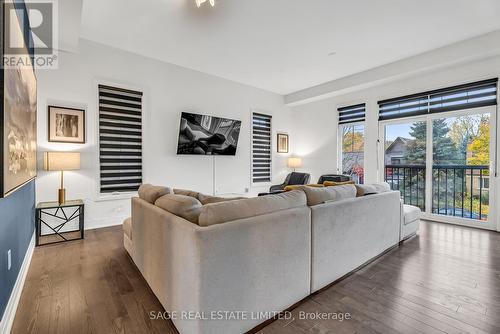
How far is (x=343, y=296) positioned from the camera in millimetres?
1902

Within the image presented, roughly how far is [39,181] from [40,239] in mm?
801

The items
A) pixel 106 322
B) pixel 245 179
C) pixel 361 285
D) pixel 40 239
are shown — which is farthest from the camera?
pixel 245 179

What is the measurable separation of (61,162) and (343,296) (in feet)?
11.9

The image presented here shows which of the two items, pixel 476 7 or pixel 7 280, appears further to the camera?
pixel 476 7

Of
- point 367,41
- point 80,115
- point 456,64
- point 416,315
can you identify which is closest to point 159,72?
point 80,115

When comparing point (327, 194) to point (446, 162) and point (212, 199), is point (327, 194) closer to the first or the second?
point (212, 199)

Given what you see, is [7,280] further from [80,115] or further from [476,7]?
[476,7]

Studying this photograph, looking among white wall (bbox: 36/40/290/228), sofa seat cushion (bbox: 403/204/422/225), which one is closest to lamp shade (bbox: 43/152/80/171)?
white wall (bbox: 36/40/290/228)

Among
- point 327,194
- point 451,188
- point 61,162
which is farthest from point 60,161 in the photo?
point 451,188

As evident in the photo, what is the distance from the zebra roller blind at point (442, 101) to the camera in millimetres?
3746

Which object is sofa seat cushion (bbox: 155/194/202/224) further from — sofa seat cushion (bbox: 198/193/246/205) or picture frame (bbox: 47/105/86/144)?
picture frame (bbox: 47/105/86/144)

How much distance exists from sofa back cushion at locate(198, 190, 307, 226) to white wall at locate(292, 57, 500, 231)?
13.0 ft

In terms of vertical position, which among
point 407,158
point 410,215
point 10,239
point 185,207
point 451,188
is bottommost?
point 410,215

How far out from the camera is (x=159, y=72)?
4.32 metres
